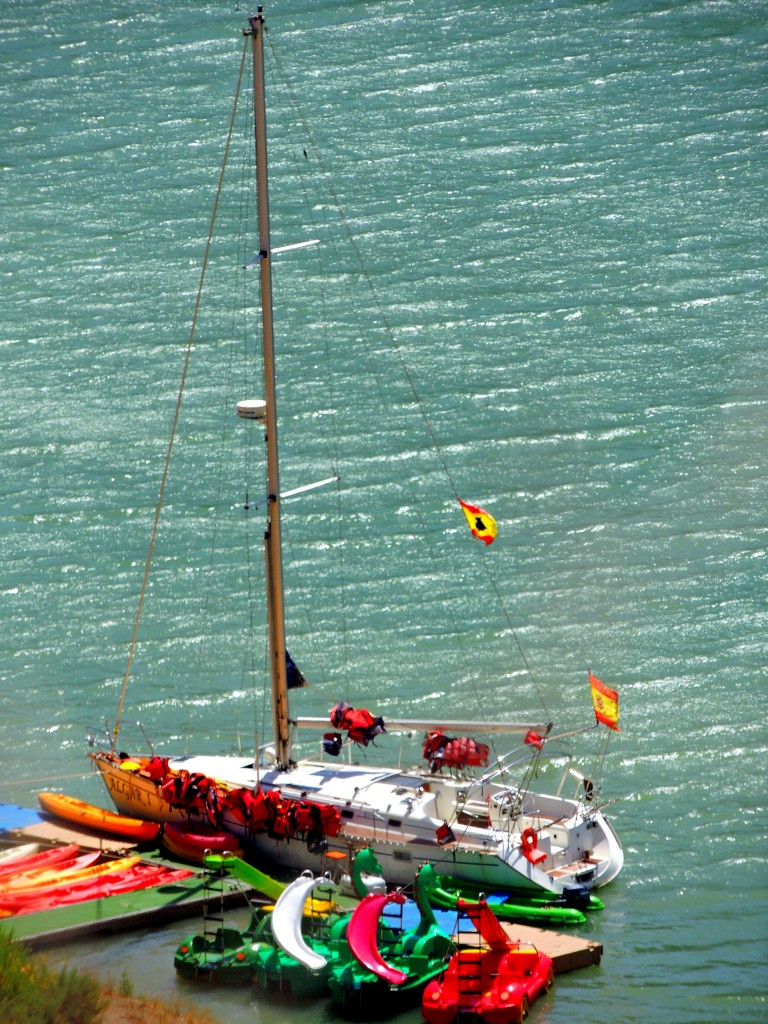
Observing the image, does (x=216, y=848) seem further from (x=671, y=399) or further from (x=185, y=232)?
(x=185, y=232)

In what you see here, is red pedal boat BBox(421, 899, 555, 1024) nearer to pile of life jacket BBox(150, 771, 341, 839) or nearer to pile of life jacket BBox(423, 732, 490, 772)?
pile of life jacket BBox(150, 771, 341, 839)

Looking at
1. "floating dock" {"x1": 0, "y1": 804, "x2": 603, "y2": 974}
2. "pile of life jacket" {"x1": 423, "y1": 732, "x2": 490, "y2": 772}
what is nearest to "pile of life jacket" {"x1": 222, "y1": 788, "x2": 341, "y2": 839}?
"floating dock" {"x1": 0, "y1": 804, "x2": 603, "y2": 974}

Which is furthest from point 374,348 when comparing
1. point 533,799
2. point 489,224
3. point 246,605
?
point 533,799

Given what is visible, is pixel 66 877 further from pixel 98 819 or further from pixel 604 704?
pixel 604 704

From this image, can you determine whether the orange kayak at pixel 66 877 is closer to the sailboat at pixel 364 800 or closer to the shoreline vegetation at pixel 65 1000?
the sailboat at pixel 364 800

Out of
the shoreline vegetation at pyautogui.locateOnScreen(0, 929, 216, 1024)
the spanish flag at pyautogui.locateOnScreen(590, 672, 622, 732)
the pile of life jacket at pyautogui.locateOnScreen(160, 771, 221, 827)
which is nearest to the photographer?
the shoreline vegetation at pyautogui.locateOnScreen(0, 929, 216, 1024)

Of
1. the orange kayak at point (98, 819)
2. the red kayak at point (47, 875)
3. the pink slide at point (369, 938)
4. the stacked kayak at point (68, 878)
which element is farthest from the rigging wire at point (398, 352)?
the pink slide at point (369, 938)

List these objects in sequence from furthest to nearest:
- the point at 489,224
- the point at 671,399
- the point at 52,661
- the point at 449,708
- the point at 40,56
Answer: the point at 40,56
the point at 489,224
the point at 671,399
the point at 52,661
the point at 449,708
